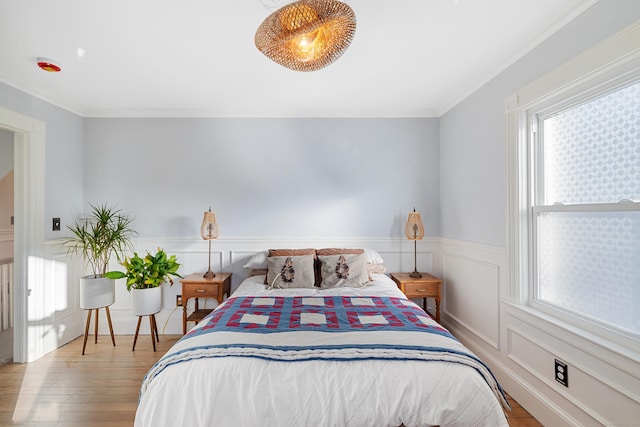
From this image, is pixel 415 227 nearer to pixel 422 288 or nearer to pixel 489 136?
pixel 422 288

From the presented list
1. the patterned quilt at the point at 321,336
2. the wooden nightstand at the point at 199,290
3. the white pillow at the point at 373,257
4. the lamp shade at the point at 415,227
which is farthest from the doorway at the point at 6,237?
the lamp shade at the point at 415,227

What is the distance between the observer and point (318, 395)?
1.35m

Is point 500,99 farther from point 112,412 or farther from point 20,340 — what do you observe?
point 20,340

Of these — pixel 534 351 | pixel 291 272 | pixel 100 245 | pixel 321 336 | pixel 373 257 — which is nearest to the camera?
pixel 321 336

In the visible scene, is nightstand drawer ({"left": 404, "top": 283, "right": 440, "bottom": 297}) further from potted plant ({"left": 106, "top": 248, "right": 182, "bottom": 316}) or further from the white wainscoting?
potted plant ({"left": 106, "top": 248, "right": 182, "bottom": 316})

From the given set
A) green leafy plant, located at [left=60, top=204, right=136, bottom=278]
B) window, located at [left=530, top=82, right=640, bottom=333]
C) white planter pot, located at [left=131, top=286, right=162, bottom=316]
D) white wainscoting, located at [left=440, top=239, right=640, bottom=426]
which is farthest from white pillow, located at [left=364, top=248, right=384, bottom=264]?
green leafy plant, located at [left=60, top=204, right=136, bottom=278]

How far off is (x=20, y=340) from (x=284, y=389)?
9.61ft

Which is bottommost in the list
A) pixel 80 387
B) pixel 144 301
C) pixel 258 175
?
pixel 80 387

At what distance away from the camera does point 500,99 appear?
2408 mm

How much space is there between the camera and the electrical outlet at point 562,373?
1771 mm

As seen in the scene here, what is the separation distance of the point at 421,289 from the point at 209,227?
2.24 meters

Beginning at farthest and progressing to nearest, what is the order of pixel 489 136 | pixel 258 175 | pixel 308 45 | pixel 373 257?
pixel 258 175
pixel 373 257
pixel 489 136
pixel 308 45

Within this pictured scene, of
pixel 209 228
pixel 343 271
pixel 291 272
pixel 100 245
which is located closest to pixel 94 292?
pixel 100 245

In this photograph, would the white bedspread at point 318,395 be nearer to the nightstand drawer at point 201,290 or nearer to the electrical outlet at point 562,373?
the electrical outlet at point 562,373
